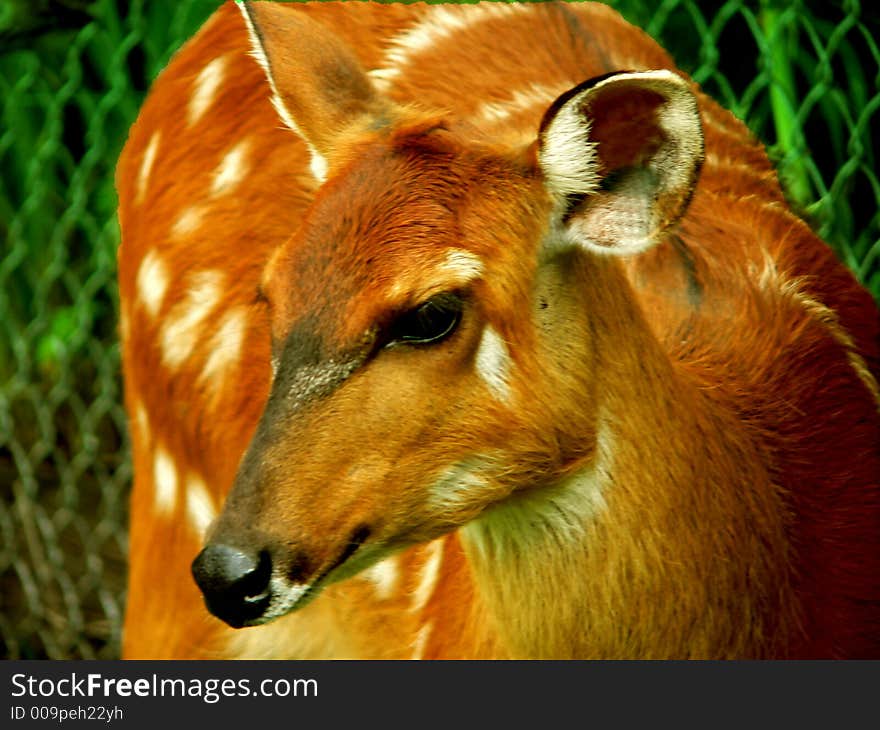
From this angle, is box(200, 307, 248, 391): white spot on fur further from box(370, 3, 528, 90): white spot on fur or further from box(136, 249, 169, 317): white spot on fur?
box(370, 3, 528, 90): white spot on fur

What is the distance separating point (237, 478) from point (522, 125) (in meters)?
1.07

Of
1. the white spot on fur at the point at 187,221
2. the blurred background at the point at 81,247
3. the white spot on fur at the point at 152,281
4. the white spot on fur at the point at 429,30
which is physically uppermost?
the white spot on fur at the point at 429,30

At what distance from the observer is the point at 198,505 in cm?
348

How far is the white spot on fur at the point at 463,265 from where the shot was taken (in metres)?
2.30

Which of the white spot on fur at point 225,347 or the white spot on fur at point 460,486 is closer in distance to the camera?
the white spot on fur at point 460,486

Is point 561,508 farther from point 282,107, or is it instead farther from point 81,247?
point 81,247

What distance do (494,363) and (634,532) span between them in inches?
14.4

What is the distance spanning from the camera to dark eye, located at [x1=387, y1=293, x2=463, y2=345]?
7.46 ft

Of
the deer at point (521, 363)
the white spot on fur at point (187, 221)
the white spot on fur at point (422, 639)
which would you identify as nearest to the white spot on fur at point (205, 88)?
the deer at point (521, 363)

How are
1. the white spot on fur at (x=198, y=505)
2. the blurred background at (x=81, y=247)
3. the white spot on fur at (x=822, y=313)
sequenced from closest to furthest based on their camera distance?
1. the white spot on fur at (x=822, y=313)
2. the white spot on fur at (x=198, y=505)
3. the blurred background at (x=81, y=247)

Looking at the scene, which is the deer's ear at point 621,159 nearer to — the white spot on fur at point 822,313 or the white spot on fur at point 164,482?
the white spot on fur at point 822,313

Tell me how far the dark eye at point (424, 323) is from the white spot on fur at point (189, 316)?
1.17 m

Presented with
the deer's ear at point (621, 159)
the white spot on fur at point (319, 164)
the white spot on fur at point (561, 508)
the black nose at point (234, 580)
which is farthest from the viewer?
the white spot on fur at point (319, 164)

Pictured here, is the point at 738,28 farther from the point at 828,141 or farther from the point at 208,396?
the point at 208,396
